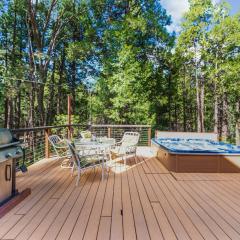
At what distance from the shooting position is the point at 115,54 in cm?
1216

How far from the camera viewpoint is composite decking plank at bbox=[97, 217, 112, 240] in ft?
6.86

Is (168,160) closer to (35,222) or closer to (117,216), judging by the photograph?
(117,216)

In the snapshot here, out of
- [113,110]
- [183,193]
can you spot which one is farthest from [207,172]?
[113,110]

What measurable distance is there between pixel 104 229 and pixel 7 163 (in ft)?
4.76

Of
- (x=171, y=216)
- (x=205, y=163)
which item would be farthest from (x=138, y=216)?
(x=205, y=163)

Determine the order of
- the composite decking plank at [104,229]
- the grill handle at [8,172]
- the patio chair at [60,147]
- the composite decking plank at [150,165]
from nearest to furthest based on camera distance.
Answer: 1. the composite decking plank at [104,229]
2. the grill handle at [8,172]
3. the composite decking plank at [150,165]
4. the patio chair at [60,147]

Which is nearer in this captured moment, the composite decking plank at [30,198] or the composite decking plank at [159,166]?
the composite decking plank at [30,198]

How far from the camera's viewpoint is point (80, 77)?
14.3m

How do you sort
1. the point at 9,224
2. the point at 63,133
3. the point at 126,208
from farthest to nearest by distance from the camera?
the point at 63,133
the point at 126,208
the point at 9,224

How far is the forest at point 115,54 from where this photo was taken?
11.6 meters

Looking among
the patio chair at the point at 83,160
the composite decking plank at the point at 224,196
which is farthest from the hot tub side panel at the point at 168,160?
the patio chair at the point at 83,160

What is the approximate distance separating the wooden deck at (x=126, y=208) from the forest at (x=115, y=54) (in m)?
7.95

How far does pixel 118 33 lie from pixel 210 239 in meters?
11.3

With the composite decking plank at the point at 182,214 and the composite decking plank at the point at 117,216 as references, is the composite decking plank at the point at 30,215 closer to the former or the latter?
the composite decking plank at the point at 117,216
